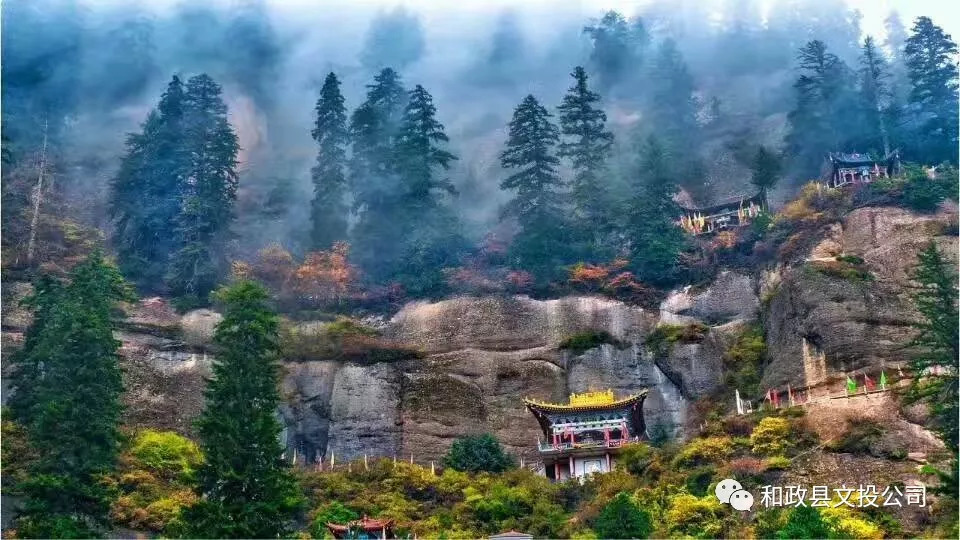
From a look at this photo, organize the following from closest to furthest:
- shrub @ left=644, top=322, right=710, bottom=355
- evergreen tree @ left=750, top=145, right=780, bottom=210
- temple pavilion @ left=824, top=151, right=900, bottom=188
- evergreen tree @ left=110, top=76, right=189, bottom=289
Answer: shrub @ left=644, top=322, right=710, bottom=355
evergreen tree @ left=110, top=76, right=189, bottom=289
temple pavilion @ left=824, top=151, right=900, bottom=188
evergreen tree @ left=750, top=145, right=780, bottom=210

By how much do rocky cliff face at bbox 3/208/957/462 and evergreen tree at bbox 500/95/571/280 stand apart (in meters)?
3.00

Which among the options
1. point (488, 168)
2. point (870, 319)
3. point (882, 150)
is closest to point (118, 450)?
point (870, 319)

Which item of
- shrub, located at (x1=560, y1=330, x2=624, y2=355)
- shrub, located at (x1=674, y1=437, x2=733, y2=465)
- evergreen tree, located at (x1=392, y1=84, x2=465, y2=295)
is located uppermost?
evergreen tree, located at (x1=392, y1=84, x2=465, y2=295)

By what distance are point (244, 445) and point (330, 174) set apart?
28.2m

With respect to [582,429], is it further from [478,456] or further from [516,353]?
[516,353]

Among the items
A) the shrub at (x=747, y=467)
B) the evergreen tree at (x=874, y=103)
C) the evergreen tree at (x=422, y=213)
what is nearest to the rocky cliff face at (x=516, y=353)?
the evergreen tree at (x=422, y=213)

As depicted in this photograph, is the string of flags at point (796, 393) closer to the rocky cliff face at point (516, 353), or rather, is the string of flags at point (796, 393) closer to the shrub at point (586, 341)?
the rocky cliff face at point (516, 353)

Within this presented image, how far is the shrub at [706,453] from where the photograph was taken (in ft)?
120

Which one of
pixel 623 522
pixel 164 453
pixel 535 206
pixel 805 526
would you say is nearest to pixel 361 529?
pixel 623 522

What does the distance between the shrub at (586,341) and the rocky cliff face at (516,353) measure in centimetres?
24

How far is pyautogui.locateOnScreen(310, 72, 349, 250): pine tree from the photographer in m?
55.8

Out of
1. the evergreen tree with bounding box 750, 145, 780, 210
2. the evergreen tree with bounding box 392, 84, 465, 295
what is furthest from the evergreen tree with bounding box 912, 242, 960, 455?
the evergreen tree with bounding box 392, 84, 465, 295

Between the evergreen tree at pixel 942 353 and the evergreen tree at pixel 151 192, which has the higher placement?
the evergreen tree at pixel 151 192

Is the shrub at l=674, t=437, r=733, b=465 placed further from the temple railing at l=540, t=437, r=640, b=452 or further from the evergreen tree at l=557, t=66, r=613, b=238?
the evergreen tree at l=557, t=66, r=613, b=238
